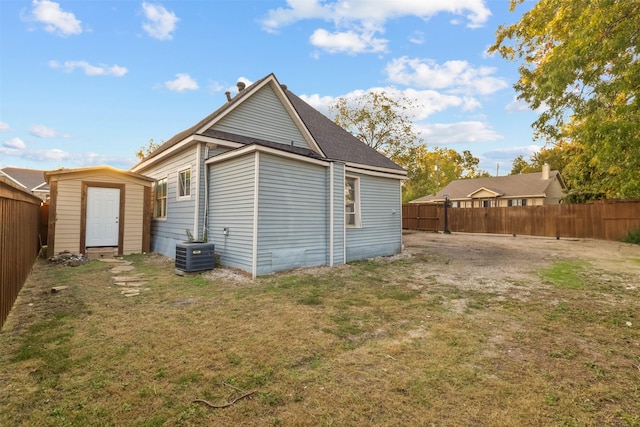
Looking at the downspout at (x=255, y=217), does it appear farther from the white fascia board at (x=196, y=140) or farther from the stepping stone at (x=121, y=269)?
the stepping stone at (x=121, y=269)

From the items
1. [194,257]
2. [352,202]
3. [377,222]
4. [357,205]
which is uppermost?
[352,202]

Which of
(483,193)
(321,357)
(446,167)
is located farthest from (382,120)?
(446,167)

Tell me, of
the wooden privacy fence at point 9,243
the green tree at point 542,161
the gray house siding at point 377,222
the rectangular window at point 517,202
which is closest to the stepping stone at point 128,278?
the wooden privacy fence at point 9,243

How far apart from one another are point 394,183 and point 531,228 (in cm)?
1287

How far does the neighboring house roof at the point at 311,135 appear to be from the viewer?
29.3ft

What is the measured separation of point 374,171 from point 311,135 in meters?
2.56

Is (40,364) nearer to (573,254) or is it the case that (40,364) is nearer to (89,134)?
(573,254)

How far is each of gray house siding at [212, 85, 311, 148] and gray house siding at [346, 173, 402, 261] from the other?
9.59ft

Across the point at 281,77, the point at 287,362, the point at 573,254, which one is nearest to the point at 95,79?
the point at 281,77

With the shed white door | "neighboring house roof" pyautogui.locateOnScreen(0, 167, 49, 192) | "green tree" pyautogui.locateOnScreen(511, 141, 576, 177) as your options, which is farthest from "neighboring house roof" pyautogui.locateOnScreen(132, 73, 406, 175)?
"green tree" pyautogui.locateOnScreen(511, 141, 576, 177)

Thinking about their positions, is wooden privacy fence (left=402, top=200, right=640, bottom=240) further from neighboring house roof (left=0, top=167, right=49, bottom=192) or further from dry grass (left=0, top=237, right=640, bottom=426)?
neighboring house roof (left=0, top=167, right=49, bottom=192)

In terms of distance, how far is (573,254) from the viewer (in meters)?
11.2

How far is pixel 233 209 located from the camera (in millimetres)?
7637

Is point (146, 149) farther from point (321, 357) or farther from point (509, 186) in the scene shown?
point (509, 186)
